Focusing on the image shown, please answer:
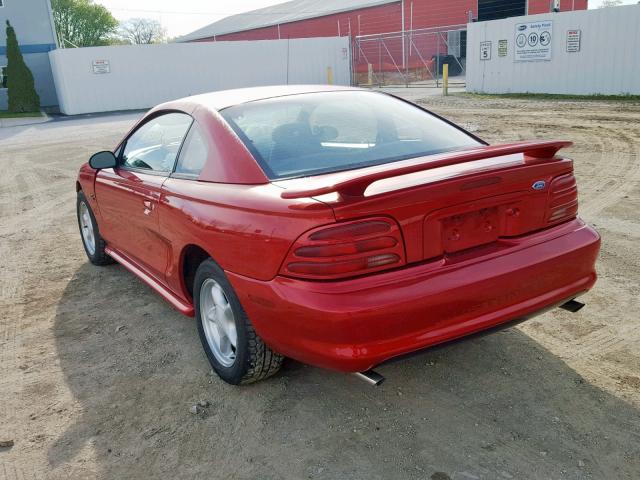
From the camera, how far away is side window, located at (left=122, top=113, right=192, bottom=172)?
3.67 metres

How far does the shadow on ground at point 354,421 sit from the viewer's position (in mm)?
2502

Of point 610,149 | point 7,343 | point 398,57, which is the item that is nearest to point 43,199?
point 7,343

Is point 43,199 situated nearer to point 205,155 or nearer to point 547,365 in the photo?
point 205,155

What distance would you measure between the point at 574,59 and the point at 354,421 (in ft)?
59.7

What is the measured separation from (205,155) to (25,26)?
33066mm

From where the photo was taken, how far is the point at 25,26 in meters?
30.9

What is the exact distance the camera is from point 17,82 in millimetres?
28406

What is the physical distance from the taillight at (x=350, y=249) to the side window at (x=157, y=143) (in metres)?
1.52

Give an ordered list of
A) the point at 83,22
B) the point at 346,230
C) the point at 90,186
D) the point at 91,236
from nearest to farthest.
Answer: the point at 346,230
the point at 90,186
the point at 91,236
the point at 83,22

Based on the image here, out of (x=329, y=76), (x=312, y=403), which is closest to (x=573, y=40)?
(x=329, y=76)

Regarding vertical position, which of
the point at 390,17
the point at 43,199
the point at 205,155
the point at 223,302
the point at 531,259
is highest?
the point at 390,17

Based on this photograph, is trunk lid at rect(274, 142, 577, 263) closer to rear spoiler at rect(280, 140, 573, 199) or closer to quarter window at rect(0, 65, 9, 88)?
rear spoiler at rect(280, 140, 573, 199)

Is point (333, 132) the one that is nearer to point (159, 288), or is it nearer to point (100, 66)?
point (159, 288)

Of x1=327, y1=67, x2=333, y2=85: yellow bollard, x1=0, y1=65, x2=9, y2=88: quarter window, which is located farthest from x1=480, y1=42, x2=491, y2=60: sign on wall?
x1=0, y1=65, x2=9, y2=88: quarter window
